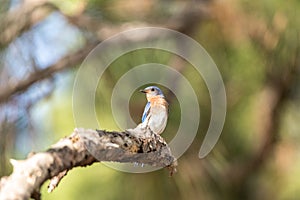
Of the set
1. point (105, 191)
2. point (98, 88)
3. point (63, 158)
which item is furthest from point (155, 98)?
point (105, 191)

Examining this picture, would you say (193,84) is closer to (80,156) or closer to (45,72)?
(45,72)

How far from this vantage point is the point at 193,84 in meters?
1.03

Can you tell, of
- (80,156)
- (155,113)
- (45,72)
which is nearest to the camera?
(80,156)

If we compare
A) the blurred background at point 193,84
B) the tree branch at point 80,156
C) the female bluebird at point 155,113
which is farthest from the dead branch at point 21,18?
the tree branch at point 80,156

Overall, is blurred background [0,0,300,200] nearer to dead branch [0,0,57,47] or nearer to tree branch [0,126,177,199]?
dead branch [0,0,57,47]

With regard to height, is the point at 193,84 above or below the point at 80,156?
above

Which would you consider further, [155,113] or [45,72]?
[45,72]

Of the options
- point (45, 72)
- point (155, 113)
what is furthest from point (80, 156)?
point (45, 72)

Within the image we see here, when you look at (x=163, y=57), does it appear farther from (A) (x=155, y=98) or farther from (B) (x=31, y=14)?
(A) (x=155, y=98)

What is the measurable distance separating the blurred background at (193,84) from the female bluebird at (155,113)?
0.27 metres

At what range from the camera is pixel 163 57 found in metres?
1.02

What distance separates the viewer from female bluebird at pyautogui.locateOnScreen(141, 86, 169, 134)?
20.5 inches

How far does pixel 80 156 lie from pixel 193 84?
25.9 inches

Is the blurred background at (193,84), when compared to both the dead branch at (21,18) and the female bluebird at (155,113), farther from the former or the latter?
the female bluebird at (155,113)
